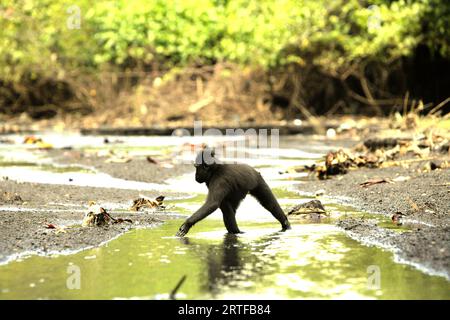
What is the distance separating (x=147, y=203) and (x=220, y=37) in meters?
21.6

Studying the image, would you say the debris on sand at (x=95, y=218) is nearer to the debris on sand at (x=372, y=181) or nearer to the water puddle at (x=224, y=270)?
the water puddle at (x=224, y=270)

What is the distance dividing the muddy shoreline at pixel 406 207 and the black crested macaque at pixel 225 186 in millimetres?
1006

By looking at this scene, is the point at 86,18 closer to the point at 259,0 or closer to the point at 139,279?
the point at 259,0

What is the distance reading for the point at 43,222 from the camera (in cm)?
940

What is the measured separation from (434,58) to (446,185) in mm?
15645

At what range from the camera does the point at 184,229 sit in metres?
8.73

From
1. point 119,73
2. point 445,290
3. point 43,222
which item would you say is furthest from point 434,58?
point 445,290

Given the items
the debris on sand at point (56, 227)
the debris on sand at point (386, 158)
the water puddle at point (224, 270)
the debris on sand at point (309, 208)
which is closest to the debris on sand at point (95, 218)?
the debris on sand at point (56, 227)

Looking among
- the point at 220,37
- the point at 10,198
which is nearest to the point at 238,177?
the point at 10,198

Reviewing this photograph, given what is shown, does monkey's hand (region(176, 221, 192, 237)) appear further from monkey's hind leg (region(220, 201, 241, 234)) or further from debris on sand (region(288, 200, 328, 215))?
debris on sand (region(288, 200, 328, 215))

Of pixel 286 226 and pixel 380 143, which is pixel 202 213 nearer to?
pixel 286 226

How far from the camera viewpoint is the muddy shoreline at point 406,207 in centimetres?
761

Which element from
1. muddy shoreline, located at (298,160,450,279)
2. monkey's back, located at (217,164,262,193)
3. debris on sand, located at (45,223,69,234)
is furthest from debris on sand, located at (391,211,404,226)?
debris on sand, located at (45,223,69,234)
